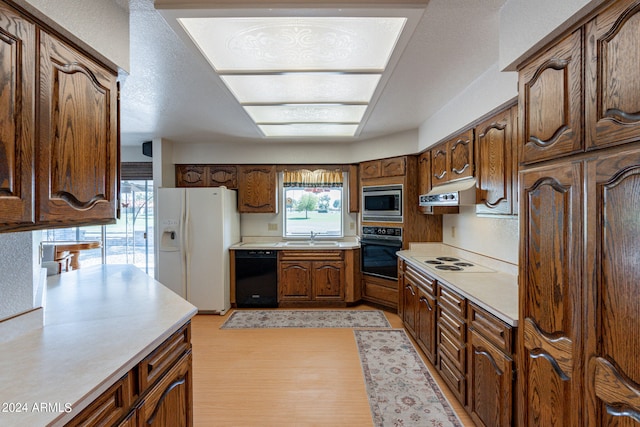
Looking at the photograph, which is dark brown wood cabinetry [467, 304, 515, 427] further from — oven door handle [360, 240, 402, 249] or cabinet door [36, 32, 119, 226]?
cabinet door [36, 32, 119, 226]

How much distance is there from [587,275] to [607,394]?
385 millimetres

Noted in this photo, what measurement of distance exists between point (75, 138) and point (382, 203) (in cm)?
342

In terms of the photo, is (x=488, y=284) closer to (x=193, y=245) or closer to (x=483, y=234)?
(x=483, y=234)

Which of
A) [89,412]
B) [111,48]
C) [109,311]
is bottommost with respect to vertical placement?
[89,412]

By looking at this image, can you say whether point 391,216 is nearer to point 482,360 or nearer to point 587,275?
point 482,360

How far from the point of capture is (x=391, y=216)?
397 centimetres

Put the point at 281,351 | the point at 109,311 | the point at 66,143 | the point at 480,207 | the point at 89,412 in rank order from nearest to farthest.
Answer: the point at 89,412 → the point at 66,143 → the point at 109,311 → the point at 480,207 → the point at 281,351

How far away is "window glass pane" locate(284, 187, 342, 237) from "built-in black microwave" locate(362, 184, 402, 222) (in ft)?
2.19

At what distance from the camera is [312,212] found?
16.3 ft

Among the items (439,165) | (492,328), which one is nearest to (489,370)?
(492,328)

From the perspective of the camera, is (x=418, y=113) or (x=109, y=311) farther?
(x=418, y=113)

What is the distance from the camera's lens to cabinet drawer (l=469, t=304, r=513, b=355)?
1.56 metres

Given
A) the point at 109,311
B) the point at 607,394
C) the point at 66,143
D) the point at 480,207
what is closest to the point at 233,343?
the point at 109,311

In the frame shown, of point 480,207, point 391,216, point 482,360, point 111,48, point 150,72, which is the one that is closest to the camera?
point 111,48
